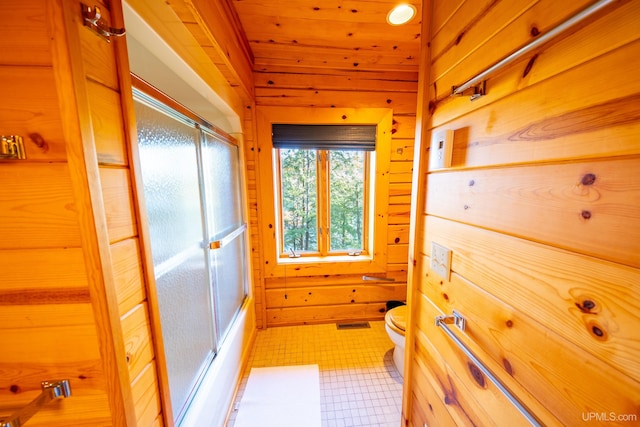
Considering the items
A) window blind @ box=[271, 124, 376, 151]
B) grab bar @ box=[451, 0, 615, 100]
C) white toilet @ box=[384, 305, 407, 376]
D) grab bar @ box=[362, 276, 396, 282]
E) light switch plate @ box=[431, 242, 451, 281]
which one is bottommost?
white toilet @ box=[384, 305, 407, 376]

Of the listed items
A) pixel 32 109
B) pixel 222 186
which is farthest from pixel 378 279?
pixel 32 109

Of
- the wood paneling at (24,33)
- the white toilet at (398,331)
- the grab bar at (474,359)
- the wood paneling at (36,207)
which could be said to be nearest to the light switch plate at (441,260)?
the grab bar at (474,359)

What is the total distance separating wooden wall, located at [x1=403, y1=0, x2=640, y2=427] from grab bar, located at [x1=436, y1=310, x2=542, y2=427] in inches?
0.8

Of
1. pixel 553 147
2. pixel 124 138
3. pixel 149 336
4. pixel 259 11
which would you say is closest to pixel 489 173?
pixel 553 147

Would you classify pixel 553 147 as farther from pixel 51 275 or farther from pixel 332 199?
pixel 332 199

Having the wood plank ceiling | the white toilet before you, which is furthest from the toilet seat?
the wood plank ceiling

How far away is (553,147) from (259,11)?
66.7 inches

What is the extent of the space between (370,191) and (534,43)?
1.78 metres

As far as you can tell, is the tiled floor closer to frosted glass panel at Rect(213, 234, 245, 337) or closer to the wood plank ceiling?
frosted glass panel at Rect(213, 234, 245, 337)

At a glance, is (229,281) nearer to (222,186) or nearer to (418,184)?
(222,186)

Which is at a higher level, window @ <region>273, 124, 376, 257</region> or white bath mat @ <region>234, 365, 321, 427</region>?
window @ <region>273, 124, 376, 257</region>

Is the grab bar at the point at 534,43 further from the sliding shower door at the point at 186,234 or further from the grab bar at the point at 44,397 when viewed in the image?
the grab bar at the point at 44,397

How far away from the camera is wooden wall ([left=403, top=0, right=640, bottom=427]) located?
1.19 feet

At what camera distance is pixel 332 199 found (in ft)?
7.43
